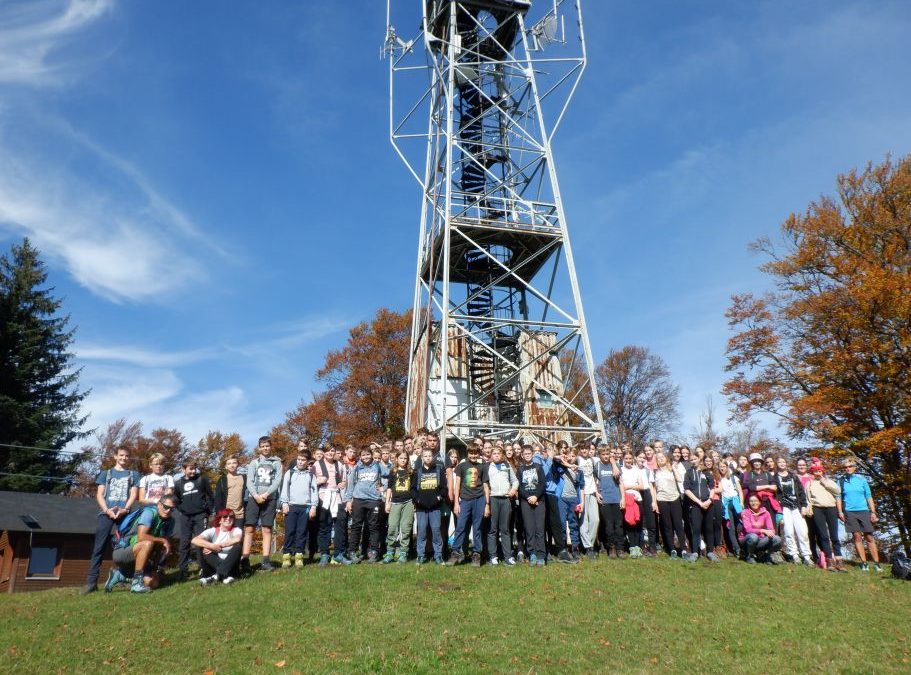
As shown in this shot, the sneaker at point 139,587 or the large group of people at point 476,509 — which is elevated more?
the large group of people at point 476,509

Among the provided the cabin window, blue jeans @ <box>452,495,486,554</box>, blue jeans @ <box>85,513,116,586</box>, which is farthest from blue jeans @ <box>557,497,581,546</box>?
the cabin window

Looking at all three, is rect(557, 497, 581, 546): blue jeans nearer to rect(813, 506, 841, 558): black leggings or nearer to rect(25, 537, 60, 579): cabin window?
rect(813, 506, 841, 558): black leggings

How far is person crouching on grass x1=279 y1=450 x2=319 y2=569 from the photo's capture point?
31.9 feet

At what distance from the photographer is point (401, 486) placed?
9.79m

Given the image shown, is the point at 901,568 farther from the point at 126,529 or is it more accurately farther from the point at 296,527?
the point at 126,529

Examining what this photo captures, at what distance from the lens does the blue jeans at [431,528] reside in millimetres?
9477

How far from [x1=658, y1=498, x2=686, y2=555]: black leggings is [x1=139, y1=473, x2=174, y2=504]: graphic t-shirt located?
781 cm

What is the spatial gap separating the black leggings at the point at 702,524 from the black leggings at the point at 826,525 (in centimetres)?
178

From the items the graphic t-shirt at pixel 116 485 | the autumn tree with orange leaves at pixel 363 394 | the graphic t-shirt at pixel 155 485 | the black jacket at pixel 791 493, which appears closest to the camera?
the graphic t-shirt at pixel 116 485

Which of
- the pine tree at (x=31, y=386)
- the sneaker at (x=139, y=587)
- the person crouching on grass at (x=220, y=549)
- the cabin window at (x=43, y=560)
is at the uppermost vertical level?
the pine tree at (x=31, y=386)

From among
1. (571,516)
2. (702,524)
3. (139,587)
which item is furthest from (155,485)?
(702,524)

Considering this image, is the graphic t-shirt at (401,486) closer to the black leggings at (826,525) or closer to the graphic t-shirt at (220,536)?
the graphic t-shirt at (220,536)

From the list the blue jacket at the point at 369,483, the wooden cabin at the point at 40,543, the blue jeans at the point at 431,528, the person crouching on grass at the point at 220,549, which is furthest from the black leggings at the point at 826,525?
the wooden cabin at the point at 40,543

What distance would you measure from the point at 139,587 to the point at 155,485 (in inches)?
58.9
